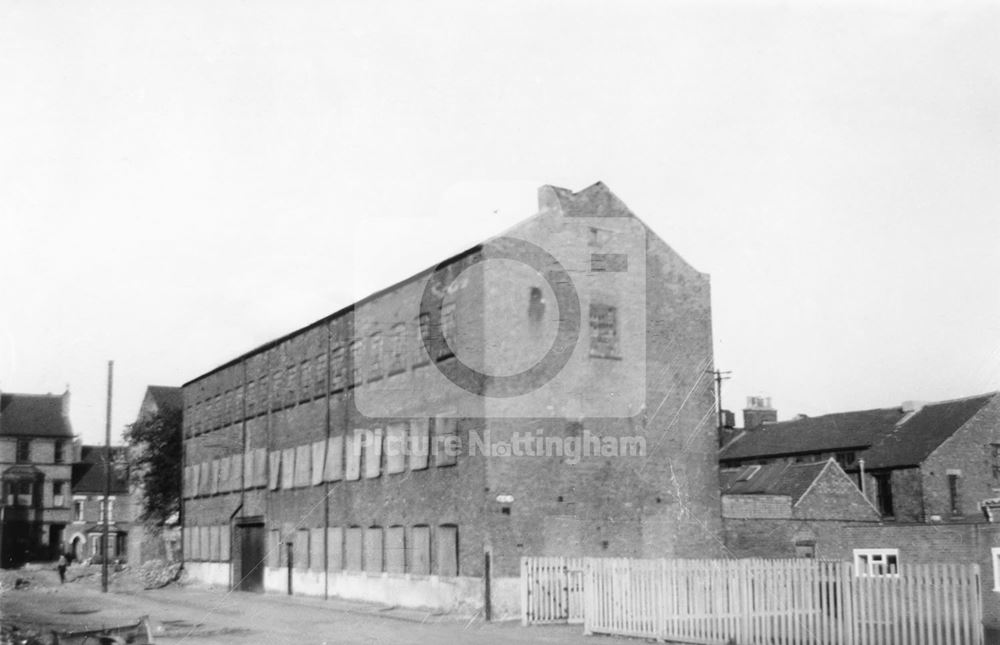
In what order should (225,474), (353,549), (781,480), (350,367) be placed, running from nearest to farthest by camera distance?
(353,549) < (350,367) < (781,480) < (225,474)

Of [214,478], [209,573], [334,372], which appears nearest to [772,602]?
[334,372]

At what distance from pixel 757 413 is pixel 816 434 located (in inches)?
338

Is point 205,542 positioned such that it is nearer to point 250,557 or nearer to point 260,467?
point 250,557

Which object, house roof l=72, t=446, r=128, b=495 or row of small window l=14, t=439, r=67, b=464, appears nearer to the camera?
row of small window l=14, t=439, r=67, b=464

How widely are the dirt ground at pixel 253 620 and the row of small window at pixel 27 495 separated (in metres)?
36.4

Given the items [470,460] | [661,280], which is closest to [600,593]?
[470,460]

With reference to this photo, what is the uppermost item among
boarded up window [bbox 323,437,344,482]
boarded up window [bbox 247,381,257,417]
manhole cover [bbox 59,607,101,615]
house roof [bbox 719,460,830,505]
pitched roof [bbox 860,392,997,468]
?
boarded up window [bbox 247,381,257,417]

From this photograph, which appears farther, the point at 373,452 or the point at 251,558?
the point at 251,558

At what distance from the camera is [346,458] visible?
1250 inches

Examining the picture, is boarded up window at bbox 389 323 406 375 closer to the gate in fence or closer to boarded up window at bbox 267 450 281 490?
the gate in fence

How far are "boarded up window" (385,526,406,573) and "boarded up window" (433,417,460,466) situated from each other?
115 inches

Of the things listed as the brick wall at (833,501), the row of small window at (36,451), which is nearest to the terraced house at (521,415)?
the brick wall at (833,501)

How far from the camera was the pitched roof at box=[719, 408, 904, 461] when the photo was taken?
159ft

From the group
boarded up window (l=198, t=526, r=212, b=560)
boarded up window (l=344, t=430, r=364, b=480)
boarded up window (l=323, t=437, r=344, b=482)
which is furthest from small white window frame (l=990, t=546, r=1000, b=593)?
boarded up window (l=198, t=526, r=212, b=560)
